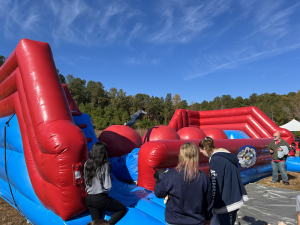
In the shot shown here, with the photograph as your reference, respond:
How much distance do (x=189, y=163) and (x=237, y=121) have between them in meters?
8.94

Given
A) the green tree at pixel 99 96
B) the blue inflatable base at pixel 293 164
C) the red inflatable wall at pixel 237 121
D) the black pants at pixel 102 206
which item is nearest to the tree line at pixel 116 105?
the green tree at pixel 99 96

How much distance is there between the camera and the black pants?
223cm

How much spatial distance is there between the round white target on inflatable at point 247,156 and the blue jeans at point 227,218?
133 inches

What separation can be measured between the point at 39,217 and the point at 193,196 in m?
2.24

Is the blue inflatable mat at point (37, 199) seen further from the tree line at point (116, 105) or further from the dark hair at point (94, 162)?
the tree line at point (116, 105)

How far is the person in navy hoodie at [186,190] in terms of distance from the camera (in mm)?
1575

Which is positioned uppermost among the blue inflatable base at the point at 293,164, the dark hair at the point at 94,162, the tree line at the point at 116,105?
the tree line at the point at 116,105

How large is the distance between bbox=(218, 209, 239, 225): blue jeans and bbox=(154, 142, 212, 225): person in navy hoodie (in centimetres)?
43

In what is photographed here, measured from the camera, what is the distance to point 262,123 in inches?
339

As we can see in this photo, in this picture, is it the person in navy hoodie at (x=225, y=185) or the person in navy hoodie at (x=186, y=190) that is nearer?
the person in navy hoodie at (x=186, y=190)

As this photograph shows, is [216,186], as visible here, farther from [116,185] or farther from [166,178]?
[116,185]

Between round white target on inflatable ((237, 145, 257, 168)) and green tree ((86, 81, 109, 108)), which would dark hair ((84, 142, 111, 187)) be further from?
green tree ((86, 81, 109, 108))

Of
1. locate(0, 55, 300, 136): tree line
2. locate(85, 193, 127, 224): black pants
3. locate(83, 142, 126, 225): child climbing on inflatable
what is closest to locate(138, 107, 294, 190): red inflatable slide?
locate(85, 193, 127, 224): black pants

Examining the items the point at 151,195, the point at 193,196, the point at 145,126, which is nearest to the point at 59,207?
the point at 151,195
